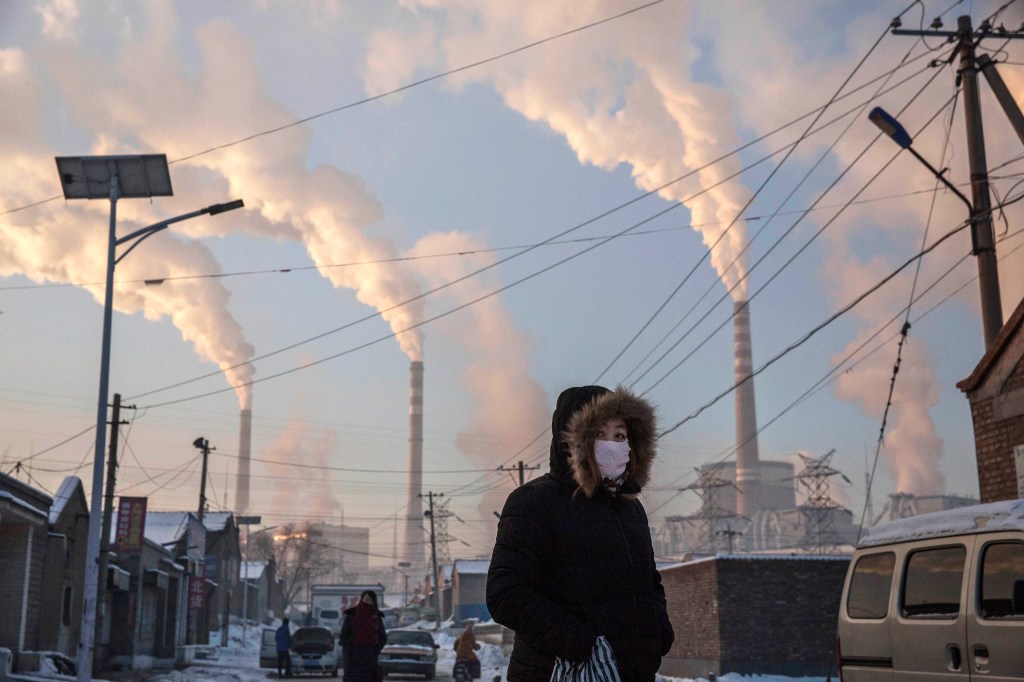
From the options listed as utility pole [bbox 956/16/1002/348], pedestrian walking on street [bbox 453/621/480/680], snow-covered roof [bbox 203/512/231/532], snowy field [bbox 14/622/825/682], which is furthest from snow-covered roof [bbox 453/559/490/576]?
utility pole [bbox 956/16/1002/348]

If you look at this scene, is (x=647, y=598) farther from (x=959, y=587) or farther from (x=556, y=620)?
(x=959, y=587)

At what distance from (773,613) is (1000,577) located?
16127mm

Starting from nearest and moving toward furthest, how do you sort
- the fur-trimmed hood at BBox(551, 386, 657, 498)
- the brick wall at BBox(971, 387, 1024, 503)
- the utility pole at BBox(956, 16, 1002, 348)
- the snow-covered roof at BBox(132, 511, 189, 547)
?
the fur-trimmed hood at BBox(551, 386, 657, 498) → the utility pole at BBox(956, 16, 1002, 348) → the brick wall at BBox(971, 387, 1024, 503) → the snow-covered roof at BBox(132, 511, 189, 547)

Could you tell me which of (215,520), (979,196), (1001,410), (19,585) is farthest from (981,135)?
(215,520)

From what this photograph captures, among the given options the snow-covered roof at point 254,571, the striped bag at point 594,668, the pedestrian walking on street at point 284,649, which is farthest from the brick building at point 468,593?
the striped bag at point 594,668

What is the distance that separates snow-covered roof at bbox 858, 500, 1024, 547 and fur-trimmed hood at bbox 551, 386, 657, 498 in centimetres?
491

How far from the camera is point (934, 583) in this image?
8.56 m

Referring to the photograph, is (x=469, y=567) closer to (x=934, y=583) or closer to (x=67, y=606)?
(x=67, y=606)

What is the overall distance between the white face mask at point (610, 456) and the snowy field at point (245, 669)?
6.88 metres

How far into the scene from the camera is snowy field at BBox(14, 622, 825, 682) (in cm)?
2313

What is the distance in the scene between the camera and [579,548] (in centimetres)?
377

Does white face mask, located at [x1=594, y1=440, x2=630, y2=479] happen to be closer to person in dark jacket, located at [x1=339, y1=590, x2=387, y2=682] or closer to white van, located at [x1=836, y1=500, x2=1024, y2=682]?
white van, located at [x1=836, y1=500, x2=1024, y2=682]

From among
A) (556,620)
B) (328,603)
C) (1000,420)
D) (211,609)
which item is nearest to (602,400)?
(556,620)

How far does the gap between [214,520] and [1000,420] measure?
57.3m
